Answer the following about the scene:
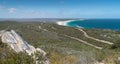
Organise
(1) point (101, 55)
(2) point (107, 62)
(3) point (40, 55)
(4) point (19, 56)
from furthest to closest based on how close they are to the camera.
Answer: (1) point (101, 55) → (2) point (107, 62) → (3) point (40, 55) → (4) point (19, 56)

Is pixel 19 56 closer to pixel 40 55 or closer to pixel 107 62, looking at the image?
pixel 40 55

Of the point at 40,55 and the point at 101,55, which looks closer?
the point at 40,55

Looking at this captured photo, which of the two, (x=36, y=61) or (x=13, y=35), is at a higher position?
(x=13, y=35)

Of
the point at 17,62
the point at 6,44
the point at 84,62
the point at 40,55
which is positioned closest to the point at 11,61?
the point at 17,62

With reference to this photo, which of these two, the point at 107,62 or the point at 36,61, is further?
the point at 107,62

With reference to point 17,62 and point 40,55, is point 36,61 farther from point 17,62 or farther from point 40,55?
point 17,62

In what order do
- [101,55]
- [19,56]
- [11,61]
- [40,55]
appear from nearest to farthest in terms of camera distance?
[11,61] → [19,56] → [40,55] → [101,55]

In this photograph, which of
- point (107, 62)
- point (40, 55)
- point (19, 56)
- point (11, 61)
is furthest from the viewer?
point (107, 62)

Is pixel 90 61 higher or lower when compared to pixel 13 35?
lower

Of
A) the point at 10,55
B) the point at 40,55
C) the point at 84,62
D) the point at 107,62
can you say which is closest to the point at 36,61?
the point at 40,55
